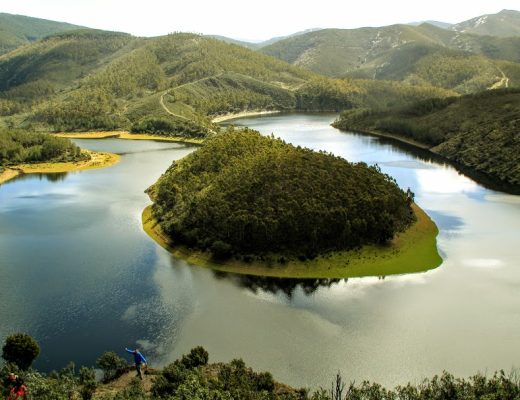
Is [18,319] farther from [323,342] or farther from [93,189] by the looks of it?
[93,189]

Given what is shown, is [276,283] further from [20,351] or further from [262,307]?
[20,351]

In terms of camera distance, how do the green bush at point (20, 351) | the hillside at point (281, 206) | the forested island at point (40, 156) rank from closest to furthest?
the green bush at point (20, 351)
the hillside at point (281, 206)
the forested island at point (40, 156)

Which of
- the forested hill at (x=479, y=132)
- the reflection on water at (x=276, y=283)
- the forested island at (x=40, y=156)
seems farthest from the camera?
the forested island at (x=40, y=156)

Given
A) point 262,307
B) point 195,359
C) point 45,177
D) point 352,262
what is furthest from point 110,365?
point 45,177

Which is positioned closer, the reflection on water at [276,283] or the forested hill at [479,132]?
the reflection on water at [276,283]

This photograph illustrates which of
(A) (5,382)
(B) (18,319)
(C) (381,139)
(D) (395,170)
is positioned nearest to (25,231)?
(B) (18,319)

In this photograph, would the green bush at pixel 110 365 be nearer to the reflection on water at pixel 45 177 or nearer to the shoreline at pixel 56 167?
the reflection on water at pixel 45 177

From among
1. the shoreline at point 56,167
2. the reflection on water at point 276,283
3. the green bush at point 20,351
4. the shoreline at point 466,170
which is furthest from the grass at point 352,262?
the shoreline at point 56,167

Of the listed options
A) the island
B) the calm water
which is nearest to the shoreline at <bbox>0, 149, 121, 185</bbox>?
the calm water
